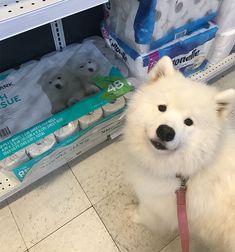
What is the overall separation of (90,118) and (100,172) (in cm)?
34

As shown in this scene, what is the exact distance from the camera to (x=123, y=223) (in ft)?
4.43

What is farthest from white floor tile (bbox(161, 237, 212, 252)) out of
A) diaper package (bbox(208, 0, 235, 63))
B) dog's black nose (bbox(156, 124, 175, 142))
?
diaper package (bbox(208, 0, 235, 63))

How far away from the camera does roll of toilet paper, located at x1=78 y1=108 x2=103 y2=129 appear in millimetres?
1290

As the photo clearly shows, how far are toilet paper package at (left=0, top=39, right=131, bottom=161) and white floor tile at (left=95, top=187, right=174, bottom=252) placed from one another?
413 millimetres

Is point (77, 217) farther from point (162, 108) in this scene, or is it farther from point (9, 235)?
point (162, 108)

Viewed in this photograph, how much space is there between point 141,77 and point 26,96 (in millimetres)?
542

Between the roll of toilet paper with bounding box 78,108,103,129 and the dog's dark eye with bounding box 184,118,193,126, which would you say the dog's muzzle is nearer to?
the dog's dark eye with bounding box 184,118,193,126

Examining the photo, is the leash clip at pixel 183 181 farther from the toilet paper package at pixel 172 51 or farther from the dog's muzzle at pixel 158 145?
the toilet paper package at pixel 172 51

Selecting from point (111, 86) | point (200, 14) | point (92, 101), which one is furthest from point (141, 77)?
point (200, 14)

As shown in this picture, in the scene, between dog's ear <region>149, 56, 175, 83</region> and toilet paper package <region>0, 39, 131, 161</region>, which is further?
toilet paper package <region>0, 39, 131, 161</region>

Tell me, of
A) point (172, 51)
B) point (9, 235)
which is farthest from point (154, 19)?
point (9, 235)

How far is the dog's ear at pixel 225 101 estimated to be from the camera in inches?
31.7

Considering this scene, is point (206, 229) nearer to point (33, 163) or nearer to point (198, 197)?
point (198, 197)

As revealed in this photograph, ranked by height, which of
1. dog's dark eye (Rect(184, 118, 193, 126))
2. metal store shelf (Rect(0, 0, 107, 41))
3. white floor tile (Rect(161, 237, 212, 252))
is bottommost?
white floor tile (Rect(161, 237, 212, 252))
